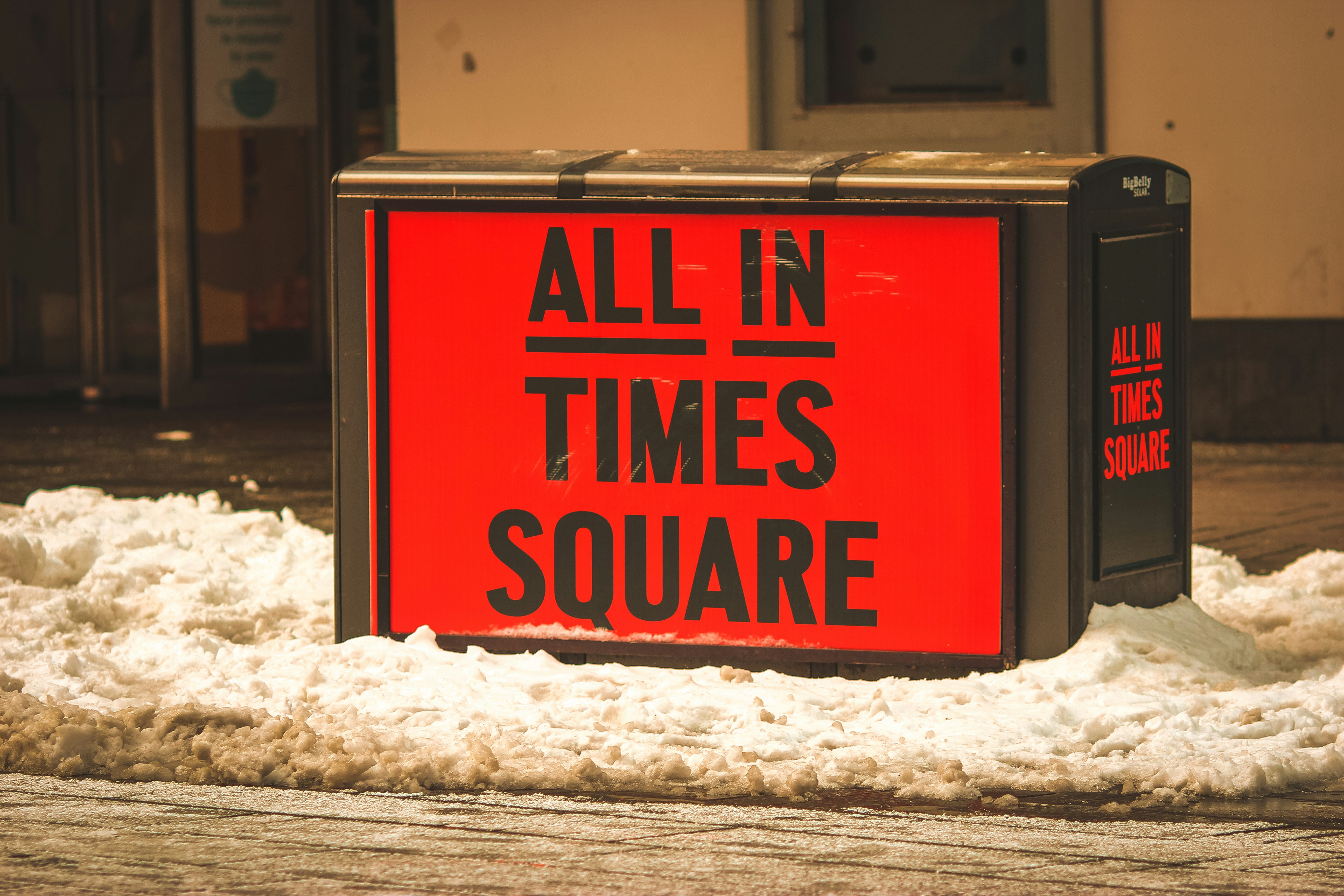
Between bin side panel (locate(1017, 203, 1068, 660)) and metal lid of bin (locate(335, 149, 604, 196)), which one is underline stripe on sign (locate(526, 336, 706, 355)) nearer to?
metal lid of bin (locate(335, 149, 604, 196))

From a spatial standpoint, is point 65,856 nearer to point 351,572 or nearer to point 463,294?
point 351,572

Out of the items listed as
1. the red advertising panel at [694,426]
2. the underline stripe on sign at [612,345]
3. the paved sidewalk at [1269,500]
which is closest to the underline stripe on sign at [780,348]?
the red advertising panel at [694,426]

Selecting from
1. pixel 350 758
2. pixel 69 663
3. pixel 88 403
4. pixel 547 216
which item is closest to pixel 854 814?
pixel 350 758

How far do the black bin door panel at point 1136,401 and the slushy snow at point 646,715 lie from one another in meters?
0.22

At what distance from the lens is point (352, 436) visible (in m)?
5.75

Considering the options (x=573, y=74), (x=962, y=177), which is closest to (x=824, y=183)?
(x=962, y=177)

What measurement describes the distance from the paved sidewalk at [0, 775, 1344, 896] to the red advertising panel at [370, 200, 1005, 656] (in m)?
1.11

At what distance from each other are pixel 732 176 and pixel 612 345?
1.93 ft

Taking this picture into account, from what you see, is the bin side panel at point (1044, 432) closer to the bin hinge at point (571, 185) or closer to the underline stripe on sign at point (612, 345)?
the underline stripe on sign at point (612, 345)

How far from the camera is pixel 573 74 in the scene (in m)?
11.9

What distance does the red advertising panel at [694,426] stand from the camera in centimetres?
536

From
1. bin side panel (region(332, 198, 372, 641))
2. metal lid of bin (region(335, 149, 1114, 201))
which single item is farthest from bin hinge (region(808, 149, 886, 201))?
bin side panel (region(332, 198, 372, 641))

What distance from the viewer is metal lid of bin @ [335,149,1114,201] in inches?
208

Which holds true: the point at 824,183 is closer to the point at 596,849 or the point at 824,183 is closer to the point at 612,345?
the point at 612,345
